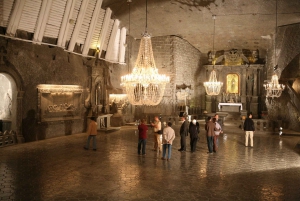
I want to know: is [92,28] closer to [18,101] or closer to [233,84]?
[18,101]

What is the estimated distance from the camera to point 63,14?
10297 mm

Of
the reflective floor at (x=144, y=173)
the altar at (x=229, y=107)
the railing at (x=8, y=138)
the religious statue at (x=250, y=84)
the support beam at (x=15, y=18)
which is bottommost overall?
the reflective floor at (x=144, y=173)

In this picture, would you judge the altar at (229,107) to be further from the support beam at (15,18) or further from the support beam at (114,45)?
the support beam at (15,18)

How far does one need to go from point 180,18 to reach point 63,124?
27.1 ft

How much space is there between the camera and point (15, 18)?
905 centimetres

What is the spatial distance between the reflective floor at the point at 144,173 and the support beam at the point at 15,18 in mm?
3790

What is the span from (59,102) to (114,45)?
4.00 m

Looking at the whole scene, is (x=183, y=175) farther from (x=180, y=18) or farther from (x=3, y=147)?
(x=180, y=18)

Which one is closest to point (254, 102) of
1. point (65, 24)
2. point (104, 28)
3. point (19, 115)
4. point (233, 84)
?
point (233, 84)

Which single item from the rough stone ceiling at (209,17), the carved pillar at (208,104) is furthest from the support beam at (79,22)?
the carved pillar at (208,104)

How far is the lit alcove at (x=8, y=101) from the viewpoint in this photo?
418 inches

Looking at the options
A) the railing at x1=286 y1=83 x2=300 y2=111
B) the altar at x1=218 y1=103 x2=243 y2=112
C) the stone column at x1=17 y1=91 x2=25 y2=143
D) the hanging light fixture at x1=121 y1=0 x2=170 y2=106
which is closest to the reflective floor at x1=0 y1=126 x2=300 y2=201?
the stone column at x1=17 y1=91 x2=25 y2=143

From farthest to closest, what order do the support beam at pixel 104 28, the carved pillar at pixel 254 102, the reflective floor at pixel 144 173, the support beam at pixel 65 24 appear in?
the carved pillar at pixel 254 102
the support beam at pixel 104 28
the support beam at pixel 65 24
the reflective floor at pixel 144 173

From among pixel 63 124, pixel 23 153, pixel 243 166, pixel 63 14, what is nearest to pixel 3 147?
pixel 23 153
